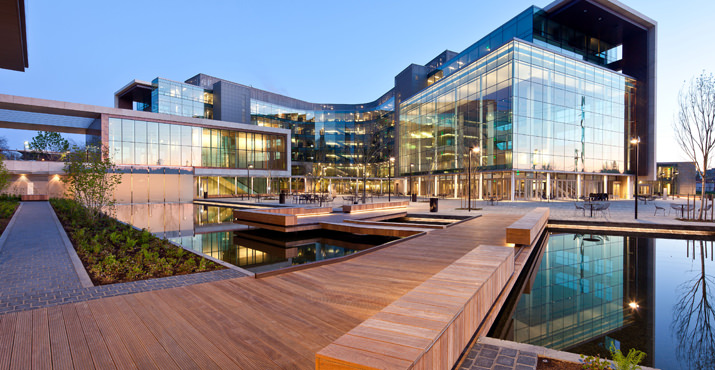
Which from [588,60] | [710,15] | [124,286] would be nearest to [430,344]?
[124,286]

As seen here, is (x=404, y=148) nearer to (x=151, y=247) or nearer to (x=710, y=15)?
(x=151, y=247)

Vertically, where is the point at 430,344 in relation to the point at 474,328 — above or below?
above

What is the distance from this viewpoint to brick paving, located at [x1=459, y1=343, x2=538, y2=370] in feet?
10.2

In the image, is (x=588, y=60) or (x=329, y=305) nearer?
(x=329, y=305)

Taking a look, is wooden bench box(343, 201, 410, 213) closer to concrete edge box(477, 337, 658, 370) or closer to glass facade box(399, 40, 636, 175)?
concrete edge box(477, 337, 658, 370)

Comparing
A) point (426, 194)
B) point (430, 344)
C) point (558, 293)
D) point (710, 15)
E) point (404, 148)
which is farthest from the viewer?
point (710, 15)

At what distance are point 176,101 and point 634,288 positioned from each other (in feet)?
181

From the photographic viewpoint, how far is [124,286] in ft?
18.0

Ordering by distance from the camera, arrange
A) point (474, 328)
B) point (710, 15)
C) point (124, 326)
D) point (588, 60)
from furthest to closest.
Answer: point (710, 15), point (588, 60), point (124, 326), point (474, 328)

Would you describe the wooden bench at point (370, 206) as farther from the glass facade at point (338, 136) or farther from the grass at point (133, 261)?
the glass facade at point (338, 136)

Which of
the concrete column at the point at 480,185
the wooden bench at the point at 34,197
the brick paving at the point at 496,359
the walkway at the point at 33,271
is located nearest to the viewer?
the brick paving at the point at 496,359

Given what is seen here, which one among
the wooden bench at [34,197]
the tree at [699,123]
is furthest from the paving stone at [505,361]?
the wooden bench at [34,197]

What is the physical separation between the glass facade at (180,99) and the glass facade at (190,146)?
428 inches

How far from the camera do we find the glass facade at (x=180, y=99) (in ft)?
156
